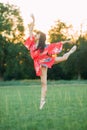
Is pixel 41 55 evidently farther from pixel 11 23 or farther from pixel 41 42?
pixel 11 23

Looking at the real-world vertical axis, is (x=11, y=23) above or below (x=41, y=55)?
below

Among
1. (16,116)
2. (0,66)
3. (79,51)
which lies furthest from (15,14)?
(16,116)

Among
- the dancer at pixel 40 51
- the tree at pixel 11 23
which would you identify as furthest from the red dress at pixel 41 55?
the tree at pixel 11 23

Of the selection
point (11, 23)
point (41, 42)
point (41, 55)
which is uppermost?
point (41, 42)

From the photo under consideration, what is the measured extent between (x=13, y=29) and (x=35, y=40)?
4617 centimetres

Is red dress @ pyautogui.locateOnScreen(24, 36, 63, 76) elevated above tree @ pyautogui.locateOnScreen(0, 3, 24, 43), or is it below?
above

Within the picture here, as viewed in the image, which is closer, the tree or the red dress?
the red dress

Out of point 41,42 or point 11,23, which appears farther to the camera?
point 11,23

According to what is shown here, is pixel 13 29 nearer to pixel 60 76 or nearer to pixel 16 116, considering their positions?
pixel 60 76

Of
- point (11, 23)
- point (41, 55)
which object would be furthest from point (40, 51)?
point (11, 23)

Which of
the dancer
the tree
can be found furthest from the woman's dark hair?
the tree

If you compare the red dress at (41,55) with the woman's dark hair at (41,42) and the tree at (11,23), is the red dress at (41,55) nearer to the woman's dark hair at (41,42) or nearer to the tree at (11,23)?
the woman's dark hair at (41,42)

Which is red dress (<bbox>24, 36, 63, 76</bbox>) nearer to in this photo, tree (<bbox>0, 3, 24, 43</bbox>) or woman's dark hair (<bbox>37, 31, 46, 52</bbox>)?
woman's dark hair (<bbox>37, 31, 46, 52</bbox>)

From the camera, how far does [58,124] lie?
268 inches
